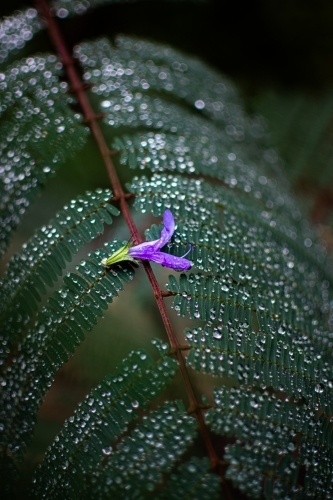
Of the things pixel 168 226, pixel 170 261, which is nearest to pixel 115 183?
pixel 168 226

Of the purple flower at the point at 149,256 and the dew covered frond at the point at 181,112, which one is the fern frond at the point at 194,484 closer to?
the purple flower at the point at 149,256

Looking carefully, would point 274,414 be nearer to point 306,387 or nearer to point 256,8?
point 306,387

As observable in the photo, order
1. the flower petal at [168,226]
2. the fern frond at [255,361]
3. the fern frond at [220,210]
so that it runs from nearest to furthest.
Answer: the fern frond at [255,361] → the flower petal at [168,226] → the fern frond at [220,210]

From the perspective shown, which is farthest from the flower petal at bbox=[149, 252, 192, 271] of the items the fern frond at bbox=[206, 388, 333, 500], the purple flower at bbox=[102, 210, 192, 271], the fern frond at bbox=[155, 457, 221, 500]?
the fern frond at bbox=[155, 457, 221, 500]

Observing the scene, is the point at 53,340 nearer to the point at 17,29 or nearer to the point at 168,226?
the point at 168,226

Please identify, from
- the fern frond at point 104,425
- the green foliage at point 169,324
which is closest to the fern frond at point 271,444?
the green foliage at point 169,324

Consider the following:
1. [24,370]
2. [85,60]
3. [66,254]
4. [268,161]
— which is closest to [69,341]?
[24,370]
